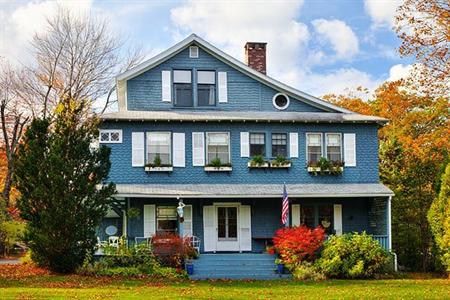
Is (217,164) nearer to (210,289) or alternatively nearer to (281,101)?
(281,101)

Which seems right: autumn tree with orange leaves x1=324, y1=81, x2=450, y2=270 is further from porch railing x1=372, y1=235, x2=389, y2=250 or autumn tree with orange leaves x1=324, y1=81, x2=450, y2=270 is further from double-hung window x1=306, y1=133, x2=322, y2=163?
double-hung window x1=306, y1=133, x2=322, y2=163

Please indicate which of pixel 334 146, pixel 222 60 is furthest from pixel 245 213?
pixel 222 60

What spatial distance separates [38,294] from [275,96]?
13.5 metres

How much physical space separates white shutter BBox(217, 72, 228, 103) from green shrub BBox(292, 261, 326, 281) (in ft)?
24.3

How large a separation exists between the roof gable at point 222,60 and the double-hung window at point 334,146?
3.72 feet

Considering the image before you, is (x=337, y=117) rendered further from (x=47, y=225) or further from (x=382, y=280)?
(x=47, y=225)

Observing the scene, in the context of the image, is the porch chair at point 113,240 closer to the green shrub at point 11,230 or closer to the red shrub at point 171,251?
the red shrub at point 171,251

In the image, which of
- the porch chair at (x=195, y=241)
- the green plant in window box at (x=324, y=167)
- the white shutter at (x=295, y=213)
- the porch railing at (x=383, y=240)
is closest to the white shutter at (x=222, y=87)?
the green plant in window box at (x=324, y=167)

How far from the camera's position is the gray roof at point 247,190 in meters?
22.9

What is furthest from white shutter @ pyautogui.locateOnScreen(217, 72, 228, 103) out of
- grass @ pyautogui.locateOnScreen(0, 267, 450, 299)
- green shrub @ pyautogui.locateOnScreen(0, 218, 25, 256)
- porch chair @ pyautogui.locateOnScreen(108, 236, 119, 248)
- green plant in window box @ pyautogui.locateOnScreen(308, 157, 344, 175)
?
green shrub @ pyautogui.locateOnScreen(0, 218, 25, 256)

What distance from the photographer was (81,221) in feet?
62.3

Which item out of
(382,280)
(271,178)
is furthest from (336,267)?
(271,178)

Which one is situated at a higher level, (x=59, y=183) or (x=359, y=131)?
(x=359, y=131)

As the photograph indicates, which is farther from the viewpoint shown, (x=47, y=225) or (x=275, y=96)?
(x=275, y=96)
